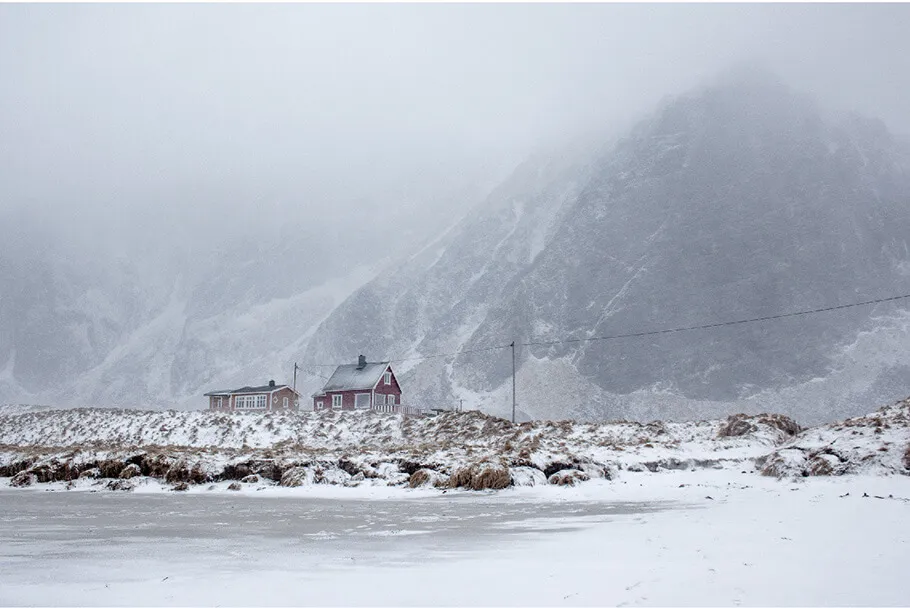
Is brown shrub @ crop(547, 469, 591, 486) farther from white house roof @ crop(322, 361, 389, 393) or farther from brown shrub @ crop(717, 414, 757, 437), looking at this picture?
white house roof @ crop(322, 361, 389, 393)

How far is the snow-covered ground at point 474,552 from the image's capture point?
16.1 ft

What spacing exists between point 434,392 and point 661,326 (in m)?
41.8

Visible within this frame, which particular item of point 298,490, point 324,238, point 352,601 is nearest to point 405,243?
A: point 324,238

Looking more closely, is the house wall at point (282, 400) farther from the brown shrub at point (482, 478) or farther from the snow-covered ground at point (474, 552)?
the snow-covered ground at point (474, 552)

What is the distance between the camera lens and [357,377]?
243 ft

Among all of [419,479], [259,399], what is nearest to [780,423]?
[419,479]

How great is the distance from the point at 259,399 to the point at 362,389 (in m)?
14.9

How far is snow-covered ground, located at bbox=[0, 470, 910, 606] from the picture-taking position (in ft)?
16.1

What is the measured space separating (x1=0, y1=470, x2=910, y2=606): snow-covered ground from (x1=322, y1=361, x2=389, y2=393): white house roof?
58.3 m

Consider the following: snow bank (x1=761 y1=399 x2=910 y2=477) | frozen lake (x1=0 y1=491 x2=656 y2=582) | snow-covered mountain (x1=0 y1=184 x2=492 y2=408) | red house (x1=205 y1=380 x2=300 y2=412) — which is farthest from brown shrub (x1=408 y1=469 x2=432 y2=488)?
snow-covered mountain (x1=0 y1=184 x2=492 y2=408)

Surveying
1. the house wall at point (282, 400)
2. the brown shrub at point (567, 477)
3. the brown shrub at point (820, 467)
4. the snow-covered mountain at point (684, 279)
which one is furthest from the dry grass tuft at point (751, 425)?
the snow-covered mountain at point (684, 279)

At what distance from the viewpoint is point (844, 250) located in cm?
11369

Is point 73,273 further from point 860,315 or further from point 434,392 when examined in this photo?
point 860,315

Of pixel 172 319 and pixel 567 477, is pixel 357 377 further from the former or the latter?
pixel 172 319
